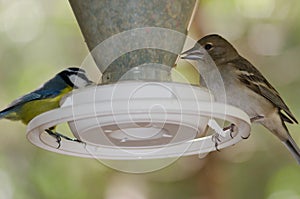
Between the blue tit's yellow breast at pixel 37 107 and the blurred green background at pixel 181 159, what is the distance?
59.9 inches

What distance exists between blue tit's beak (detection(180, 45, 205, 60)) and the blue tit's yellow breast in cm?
61

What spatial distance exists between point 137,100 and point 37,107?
1425mm

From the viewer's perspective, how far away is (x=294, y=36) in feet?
16.6

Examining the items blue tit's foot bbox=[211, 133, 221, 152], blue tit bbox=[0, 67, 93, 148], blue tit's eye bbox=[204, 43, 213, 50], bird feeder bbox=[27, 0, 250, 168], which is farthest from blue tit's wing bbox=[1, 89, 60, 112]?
blue tit's foot bbox=[211, 133, 221, 152]

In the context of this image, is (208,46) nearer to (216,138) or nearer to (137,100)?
(216,138)

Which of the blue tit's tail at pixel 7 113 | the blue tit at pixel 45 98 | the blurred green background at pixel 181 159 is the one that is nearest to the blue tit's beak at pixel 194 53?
the blue tit at pixel 45 98

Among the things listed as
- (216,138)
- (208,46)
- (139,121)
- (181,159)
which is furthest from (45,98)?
(181,159)

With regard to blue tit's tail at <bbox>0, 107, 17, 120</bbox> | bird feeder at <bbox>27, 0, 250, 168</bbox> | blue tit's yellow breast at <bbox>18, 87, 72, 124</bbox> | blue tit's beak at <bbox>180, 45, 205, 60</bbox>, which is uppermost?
bird feeder at <bbox>27, 0, 250, 168</bbox>

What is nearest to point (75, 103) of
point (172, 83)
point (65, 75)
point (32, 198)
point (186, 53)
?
point (172, 83)

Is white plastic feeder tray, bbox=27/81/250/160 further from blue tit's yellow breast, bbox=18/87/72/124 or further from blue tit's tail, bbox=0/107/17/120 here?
blue tit's tail, bbox=0/107/17/120

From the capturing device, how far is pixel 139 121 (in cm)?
194

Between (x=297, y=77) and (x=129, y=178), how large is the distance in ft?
4.33

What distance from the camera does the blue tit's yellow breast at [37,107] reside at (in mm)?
3115

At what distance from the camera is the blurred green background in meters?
4.95
